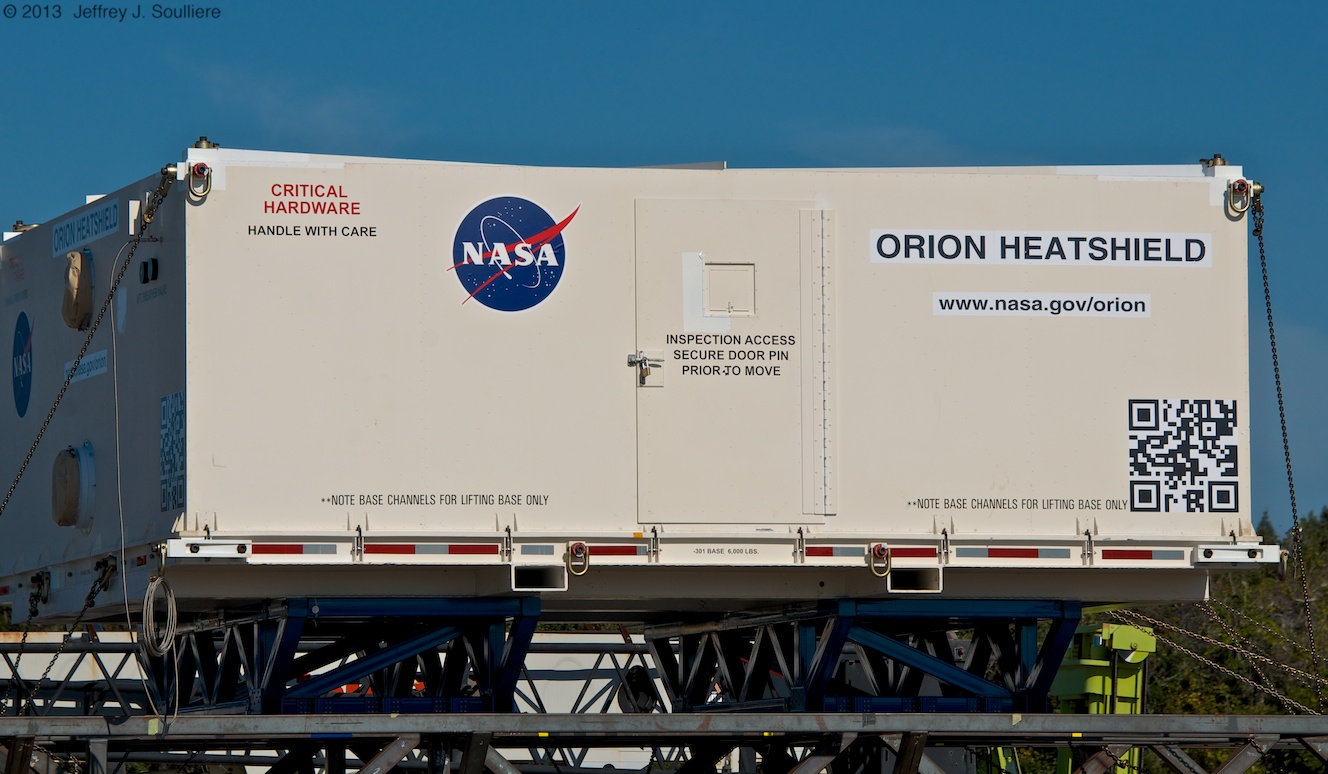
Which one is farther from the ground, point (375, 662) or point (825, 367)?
point (825, 367)

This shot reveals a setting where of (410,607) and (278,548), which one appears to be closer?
(278,548)

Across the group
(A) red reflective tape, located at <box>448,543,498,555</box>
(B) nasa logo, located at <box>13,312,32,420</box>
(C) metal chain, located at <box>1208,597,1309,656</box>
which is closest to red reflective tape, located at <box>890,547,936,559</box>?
(A) red reflective tape, located at <box>448,543,498,555</box>

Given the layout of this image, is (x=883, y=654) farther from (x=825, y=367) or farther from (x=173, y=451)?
(x=173, y=451)

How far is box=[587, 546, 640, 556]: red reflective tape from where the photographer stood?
13.5 m

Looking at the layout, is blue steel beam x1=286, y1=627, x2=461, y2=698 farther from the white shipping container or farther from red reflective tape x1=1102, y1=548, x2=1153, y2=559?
red reflective tape x1=1102, y1=548, x2=1153, y2=559

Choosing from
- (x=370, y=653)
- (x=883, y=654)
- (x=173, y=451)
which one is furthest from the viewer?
(x=883, y=654)

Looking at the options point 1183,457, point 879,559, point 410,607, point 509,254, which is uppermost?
point 509,254

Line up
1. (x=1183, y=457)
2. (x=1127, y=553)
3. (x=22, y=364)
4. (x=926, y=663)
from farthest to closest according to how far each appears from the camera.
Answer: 1. (x=22, y=364)
2. (x=926, y=663)
3. (x=1183, y=457)
4. (x=1127, y=553)

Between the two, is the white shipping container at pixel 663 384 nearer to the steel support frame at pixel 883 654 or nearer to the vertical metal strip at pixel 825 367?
the vertical metal strip at pixel 825 367

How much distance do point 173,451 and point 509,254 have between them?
9.02 feet

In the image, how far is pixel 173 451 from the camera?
43.6ft

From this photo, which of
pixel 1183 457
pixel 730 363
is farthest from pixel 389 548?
pixel 1183 457

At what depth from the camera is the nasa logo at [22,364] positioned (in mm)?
15969

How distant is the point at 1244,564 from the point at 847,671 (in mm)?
5401
